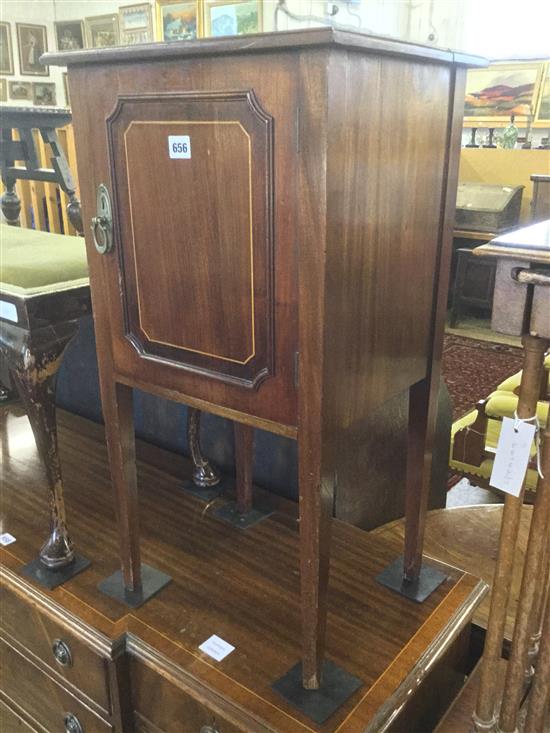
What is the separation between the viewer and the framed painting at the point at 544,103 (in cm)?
454

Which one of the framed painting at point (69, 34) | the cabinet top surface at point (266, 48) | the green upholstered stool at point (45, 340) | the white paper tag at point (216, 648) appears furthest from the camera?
the framed painting at point (69, 34)

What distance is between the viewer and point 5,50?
5648 millimetres

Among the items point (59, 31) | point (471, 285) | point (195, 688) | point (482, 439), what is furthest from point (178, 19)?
point (195, 688)

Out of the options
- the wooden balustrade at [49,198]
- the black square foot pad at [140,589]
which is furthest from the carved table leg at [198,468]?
the wooden balustrade at [49,198]

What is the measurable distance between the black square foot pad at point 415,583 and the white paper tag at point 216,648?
288 millimetres

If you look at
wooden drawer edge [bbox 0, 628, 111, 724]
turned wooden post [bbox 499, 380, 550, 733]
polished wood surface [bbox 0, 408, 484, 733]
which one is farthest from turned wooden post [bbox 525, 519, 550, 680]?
wooden drawer edge [bbox 0, 628, 111, 724]

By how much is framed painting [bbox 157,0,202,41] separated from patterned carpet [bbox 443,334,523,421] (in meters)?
2.80

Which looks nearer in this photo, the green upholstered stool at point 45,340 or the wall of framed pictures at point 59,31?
the green upholstered stool at point 45,340

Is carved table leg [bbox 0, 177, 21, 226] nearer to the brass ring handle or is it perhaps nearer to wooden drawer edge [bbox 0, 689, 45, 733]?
the brass ring handle

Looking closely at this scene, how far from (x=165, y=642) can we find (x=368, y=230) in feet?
2.17

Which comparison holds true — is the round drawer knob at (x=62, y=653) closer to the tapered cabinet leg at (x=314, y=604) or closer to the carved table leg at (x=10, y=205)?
the tapered cabinet leg at (x=314, y=604)

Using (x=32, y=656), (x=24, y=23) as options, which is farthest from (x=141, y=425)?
(x=24, y=23)

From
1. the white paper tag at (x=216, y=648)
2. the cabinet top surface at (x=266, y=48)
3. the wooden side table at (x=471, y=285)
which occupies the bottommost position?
the wooden side table at (x=471, y=285)

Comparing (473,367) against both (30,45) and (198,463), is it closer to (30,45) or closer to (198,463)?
(198,463)
